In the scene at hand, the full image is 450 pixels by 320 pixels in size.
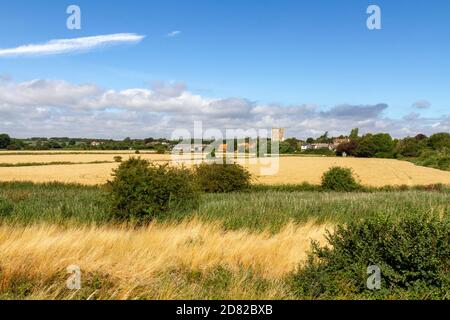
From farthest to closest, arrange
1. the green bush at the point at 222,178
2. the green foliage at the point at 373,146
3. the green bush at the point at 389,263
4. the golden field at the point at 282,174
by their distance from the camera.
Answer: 1. the green foliage at the point at 373,146
2. the golden field at the point at 282,174
3. the green bush at the point at 222,178
4. the green bush at the point at 389,263

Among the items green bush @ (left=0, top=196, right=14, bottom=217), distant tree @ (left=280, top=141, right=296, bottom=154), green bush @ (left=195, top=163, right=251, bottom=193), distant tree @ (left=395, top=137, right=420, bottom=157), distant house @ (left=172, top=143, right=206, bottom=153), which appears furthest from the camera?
distant tree @ (left=280, top=141, right=296, bottom=154)

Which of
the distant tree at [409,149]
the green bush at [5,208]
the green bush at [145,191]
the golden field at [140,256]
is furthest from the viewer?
the distant tree at [409,149]

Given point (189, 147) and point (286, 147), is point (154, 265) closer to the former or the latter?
point (189, 147)

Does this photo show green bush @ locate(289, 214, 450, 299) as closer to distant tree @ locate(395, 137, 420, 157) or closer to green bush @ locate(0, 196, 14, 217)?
green bush @ locate(0, 196, 14, 217)

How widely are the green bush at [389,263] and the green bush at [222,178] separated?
29094 millimetres

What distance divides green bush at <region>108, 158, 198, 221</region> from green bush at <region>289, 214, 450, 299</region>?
25.5 feet

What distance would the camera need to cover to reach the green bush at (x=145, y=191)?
12.9m

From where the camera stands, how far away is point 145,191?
516 inches

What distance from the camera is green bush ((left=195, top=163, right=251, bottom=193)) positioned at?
3512cm
